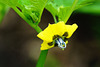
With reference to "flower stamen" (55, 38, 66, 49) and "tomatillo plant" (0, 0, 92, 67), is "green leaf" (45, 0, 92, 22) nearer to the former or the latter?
"tomatillo plant" (0, 0, 92, 67)

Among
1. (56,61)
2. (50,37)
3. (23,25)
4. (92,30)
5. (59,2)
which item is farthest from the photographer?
(23,25)

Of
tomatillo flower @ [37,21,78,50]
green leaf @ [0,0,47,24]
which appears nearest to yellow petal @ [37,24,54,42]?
tomatillo flower @ [37,21,78,50]

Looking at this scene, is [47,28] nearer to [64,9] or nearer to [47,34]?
[47,34]

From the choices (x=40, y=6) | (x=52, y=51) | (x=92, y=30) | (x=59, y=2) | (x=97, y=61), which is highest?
(x=40, y=6)

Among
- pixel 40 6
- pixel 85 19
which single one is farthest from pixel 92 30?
pixel 40 6

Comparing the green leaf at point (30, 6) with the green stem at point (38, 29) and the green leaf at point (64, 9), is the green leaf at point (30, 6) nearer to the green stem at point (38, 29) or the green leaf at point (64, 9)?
the green stem at point (38, 29)

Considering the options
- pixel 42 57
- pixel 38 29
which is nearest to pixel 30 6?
pixel 38 29

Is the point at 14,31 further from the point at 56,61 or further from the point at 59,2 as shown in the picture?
the point at 59,2
